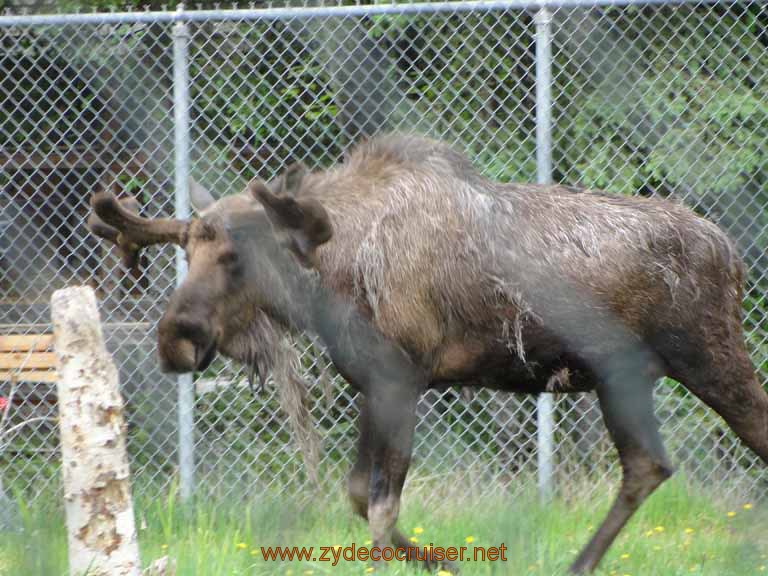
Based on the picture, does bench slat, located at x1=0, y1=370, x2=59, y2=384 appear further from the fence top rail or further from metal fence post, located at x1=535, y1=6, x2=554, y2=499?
metal fence post, located at x1=535, y1=6, x2=554, y2=499

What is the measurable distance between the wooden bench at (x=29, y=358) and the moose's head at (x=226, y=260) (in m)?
1.55

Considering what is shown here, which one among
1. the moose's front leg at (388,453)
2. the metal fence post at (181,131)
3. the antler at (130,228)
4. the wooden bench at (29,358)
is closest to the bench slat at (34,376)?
the wooden bench at (29,358)

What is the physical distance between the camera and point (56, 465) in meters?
6.04

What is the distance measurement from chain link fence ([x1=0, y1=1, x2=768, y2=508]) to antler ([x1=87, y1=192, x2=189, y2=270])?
1471 millimetres

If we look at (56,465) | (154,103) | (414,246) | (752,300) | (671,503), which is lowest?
(671,503)

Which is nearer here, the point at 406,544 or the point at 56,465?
the point at 406,544

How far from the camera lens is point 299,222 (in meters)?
3.93

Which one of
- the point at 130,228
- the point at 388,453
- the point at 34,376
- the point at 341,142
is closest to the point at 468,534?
the point at 388,453

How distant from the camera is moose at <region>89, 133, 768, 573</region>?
4.21 m

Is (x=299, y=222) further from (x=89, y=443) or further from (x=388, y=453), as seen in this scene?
(x=89, y=443)

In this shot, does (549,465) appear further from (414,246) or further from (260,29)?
(260,29)

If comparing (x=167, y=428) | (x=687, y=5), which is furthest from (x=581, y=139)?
(x=167, y=428)

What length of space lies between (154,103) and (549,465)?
9.49 feet

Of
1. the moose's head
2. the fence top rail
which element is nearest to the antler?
the moose's head
